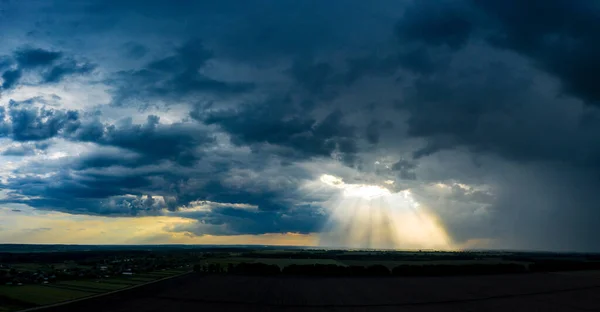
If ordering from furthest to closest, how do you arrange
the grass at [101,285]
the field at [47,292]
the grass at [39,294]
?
the grass at [101,285]
the grass at [39,294]
the field at [47,292]

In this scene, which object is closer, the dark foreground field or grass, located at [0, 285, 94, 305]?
the dark foreground field

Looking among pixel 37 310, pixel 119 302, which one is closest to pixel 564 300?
pixel 119 302

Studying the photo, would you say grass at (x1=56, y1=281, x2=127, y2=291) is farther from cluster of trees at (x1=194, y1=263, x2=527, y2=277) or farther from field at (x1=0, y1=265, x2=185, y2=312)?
cluster of trees at (x1=194, y1=263, x2=527, y2=277)

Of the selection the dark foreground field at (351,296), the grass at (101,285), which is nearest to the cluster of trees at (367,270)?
the dark foreground field at (351,296)

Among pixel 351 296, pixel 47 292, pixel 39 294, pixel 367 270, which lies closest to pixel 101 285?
pixel 47 292

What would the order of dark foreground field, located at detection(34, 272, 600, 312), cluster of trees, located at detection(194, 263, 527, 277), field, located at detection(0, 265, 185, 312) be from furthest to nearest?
cluster of trees, located at detection(194, 263, 527, 277) < field, located at detection(0, 265, 185, 312) < dark foreground field, located at detection(34, 272, 600, 312)

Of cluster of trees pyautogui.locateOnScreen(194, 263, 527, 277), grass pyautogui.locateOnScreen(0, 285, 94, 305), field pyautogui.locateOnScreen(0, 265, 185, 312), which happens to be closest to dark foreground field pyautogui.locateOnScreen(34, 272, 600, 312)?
field pyautogui.locateOnScreen(0, 265, 185, 312)

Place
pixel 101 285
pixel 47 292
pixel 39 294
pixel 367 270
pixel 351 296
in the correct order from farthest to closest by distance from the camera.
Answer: pixel 367 270
pixel 101 285
pixel 47 292
pixel 351 296
pixel 39 294

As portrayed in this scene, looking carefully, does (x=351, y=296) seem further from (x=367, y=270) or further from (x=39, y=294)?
(x=39, y=294)

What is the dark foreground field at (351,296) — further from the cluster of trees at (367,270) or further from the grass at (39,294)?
the cluster of trees at (367,270)
